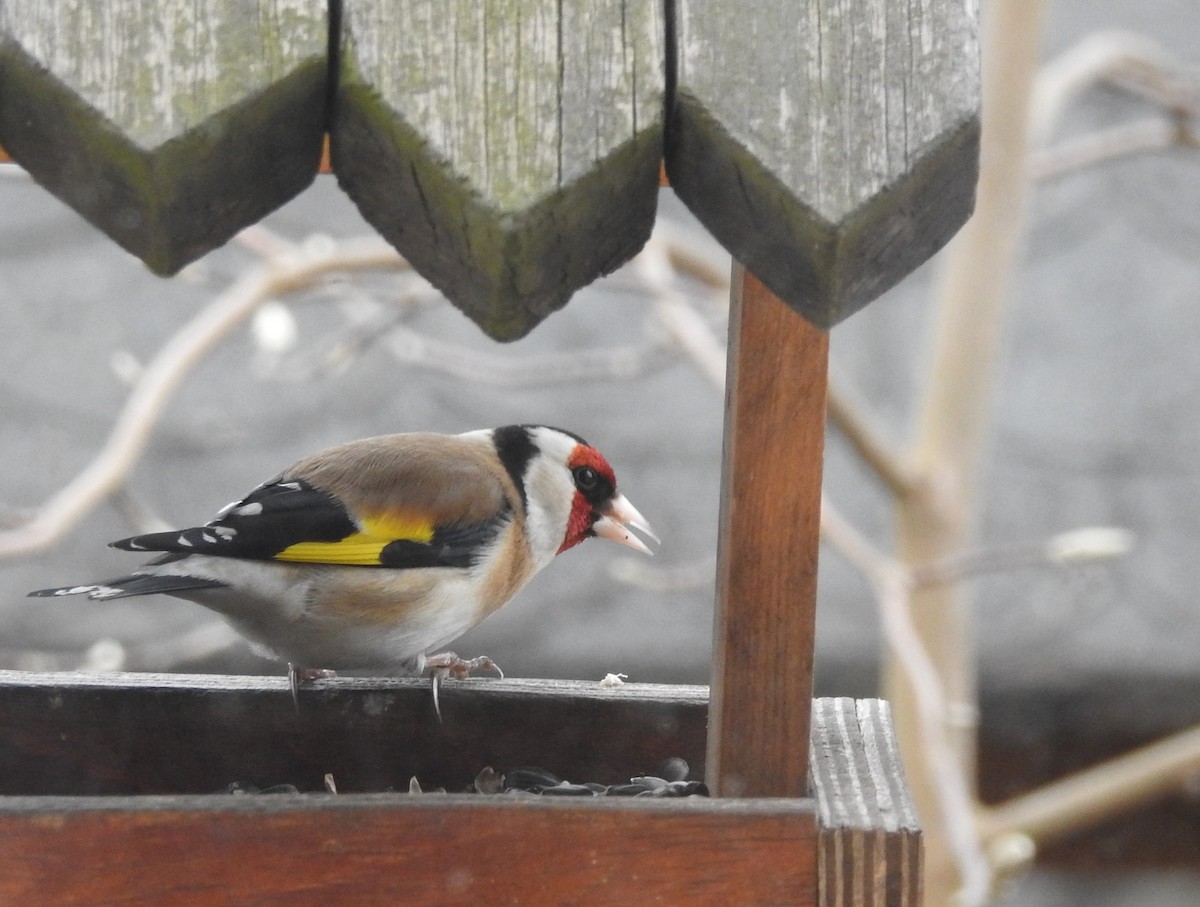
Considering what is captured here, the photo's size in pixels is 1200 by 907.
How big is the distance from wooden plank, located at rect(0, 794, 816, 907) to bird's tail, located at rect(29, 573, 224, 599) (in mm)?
544

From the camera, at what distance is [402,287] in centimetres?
420

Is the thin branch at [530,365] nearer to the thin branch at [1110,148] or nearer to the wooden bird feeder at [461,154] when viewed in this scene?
the thin branch at [1110,148]

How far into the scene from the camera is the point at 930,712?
10.3 feet

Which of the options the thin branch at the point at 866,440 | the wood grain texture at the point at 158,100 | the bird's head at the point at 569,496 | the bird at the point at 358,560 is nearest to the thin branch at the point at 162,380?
the bird's head at the point at 569,496

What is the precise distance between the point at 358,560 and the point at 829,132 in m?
1.34

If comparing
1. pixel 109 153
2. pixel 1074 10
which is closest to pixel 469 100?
pixel 109 153

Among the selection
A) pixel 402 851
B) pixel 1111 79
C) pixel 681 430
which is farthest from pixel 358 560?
pixel 681 430

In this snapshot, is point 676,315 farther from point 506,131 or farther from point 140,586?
point 506,131

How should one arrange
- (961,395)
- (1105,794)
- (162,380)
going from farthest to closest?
(961,395) < (1105,794) < (162,380)

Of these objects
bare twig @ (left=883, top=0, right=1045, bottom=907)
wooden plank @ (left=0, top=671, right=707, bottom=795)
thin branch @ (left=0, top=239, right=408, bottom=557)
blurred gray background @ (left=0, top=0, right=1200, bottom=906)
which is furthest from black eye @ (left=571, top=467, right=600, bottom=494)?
blurred gray background @ (left=0, top=0, right=1200, bottom=906)

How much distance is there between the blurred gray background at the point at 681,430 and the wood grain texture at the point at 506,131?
3.34 meters

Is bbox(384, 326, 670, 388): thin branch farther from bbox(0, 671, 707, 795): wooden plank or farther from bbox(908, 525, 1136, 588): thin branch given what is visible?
bbox(0, 671, 707, 795): wooden plank

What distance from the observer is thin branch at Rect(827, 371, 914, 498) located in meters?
3.77

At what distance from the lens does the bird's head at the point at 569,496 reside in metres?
2.66
